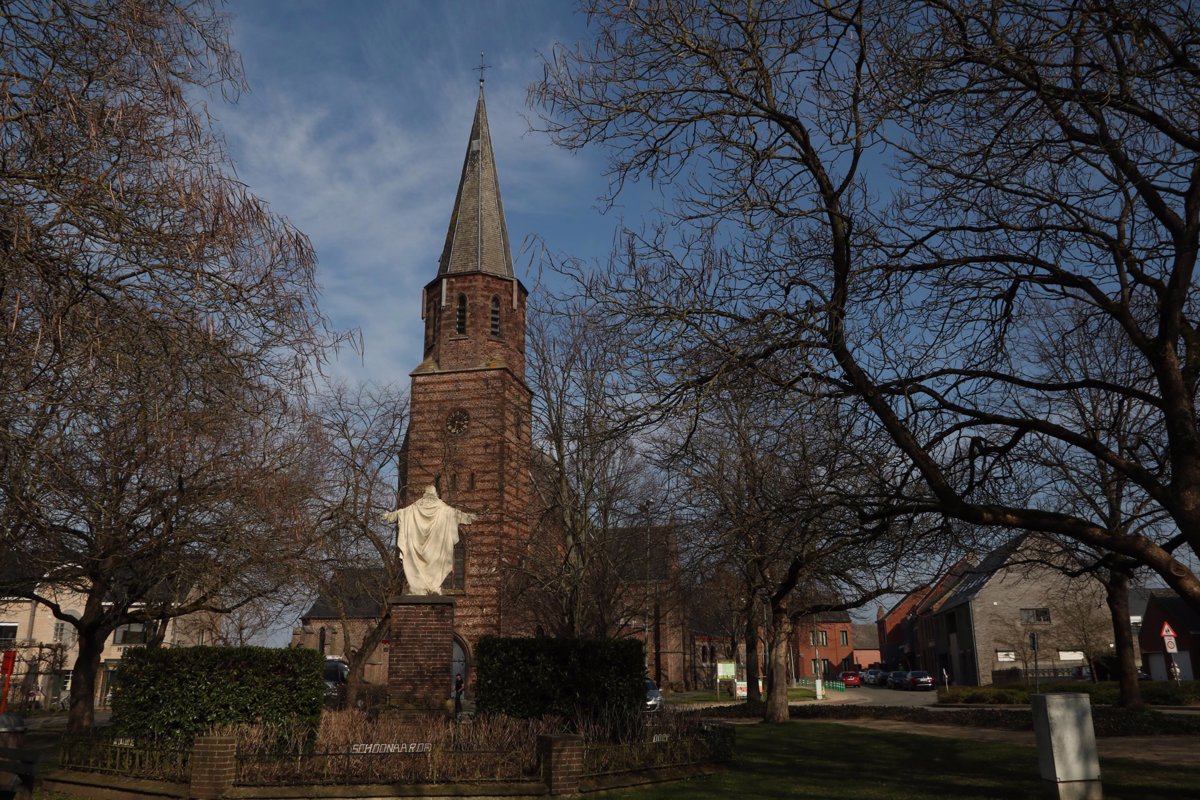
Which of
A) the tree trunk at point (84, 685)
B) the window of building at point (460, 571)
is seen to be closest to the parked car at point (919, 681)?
the window of building at point (460, 571)

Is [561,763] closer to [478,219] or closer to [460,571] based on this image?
[460,571]

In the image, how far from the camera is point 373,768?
39.1ft

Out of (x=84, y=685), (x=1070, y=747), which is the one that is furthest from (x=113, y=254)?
(x=84, y=685)

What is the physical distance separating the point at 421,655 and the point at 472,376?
30256 millimetres

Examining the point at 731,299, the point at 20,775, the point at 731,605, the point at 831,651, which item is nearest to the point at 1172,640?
the point at 731,605

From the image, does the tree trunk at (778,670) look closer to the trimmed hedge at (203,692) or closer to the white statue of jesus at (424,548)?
the white statue of jesus at (424,548)

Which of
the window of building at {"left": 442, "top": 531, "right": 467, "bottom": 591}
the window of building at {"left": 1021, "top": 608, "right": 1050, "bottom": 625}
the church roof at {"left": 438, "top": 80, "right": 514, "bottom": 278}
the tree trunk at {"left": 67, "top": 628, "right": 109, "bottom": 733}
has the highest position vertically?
→ the church roof at {"left": 438, "top": 80, "right": 514, "bottom": 278}

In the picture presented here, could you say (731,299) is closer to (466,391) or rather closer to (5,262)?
(5,262)

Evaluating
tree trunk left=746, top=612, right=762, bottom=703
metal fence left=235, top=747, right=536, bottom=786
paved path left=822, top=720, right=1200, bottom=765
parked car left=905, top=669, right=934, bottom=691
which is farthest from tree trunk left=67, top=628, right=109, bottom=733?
parked car left=905, top=669, right=934, bottom=691

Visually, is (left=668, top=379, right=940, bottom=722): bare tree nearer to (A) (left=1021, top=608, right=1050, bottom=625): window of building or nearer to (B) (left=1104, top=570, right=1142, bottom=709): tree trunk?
(B) (left=1104, top=570, right=1142, bottom=709): tree trunk

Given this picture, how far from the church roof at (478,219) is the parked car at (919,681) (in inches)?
1436

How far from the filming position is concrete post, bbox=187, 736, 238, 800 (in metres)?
11.7

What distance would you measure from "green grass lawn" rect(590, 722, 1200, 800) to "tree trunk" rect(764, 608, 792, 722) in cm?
616

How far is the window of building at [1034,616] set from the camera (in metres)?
53.5
